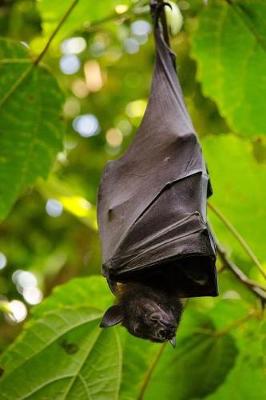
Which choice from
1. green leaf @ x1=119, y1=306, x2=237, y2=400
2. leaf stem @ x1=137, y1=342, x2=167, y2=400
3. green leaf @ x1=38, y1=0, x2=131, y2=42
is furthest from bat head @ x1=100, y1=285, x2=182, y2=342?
green leaf @ x1=38, y1=0, x2=131, y2=42

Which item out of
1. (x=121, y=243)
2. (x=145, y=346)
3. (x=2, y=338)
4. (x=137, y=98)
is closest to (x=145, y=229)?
(x=121, y=243)

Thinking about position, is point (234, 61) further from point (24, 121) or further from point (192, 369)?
point (192, 369)

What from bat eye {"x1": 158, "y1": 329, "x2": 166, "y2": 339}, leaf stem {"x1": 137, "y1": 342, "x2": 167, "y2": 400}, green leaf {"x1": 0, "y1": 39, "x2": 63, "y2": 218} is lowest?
leaf stem {"x1": 137, "y1": 342, "x2": 167, "y2": 400}

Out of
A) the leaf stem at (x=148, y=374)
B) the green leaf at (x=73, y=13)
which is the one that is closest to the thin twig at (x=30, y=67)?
the green leaf at (x=73, y=13)

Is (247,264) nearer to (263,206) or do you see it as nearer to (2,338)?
(263,206)

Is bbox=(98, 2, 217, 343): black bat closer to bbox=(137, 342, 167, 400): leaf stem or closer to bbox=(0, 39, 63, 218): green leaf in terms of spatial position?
bbox=(0, 39, 63, 218): green leaf

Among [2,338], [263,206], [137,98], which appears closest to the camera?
[263,206]

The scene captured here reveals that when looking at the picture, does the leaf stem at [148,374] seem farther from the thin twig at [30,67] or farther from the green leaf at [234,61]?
the thin twig at [30,67]
